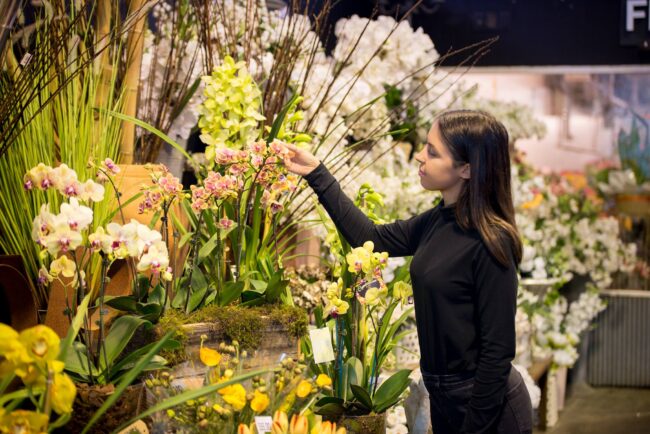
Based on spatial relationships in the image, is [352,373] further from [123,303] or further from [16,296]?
[16,296]

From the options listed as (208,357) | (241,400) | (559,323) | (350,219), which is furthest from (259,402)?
(559,323)

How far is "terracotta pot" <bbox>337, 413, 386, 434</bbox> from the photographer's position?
2.11 m

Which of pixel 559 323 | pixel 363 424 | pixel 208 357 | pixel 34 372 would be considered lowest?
pixel 559 323

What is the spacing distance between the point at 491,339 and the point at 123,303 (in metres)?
0.77

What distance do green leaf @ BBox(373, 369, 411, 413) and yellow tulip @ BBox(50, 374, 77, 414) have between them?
945mm

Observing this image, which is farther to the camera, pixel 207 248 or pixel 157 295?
pixel 207 248

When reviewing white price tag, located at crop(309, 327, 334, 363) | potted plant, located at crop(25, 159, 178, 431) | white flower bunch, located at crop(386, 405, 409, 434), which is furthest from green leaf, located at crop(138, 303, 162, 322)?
white flower bunch, located at crop(386, 405, 409, 434)

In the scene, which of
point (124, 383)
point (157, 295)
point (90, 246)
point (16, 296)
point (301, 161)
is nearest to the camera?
point (124, 383)

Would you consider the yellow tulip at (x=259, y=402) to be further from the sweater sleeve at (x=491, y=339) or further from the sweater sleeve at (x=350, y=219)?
the sweater sleeve at (x=350, y=219)

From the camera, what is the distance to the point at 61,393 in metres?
1.36

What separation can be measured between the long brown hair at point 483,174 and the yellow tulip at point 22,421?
1071 mm

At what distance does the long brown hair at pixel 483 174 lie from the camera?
2.09 meters

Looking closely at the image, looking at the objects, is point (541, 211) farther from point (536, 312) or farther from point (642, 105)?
point (642, 105)

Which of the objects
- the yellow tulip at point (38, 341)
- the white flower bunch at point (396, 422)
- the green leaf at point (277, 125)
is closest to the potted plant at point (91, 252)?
the yellow tulip at point (38, 341)
